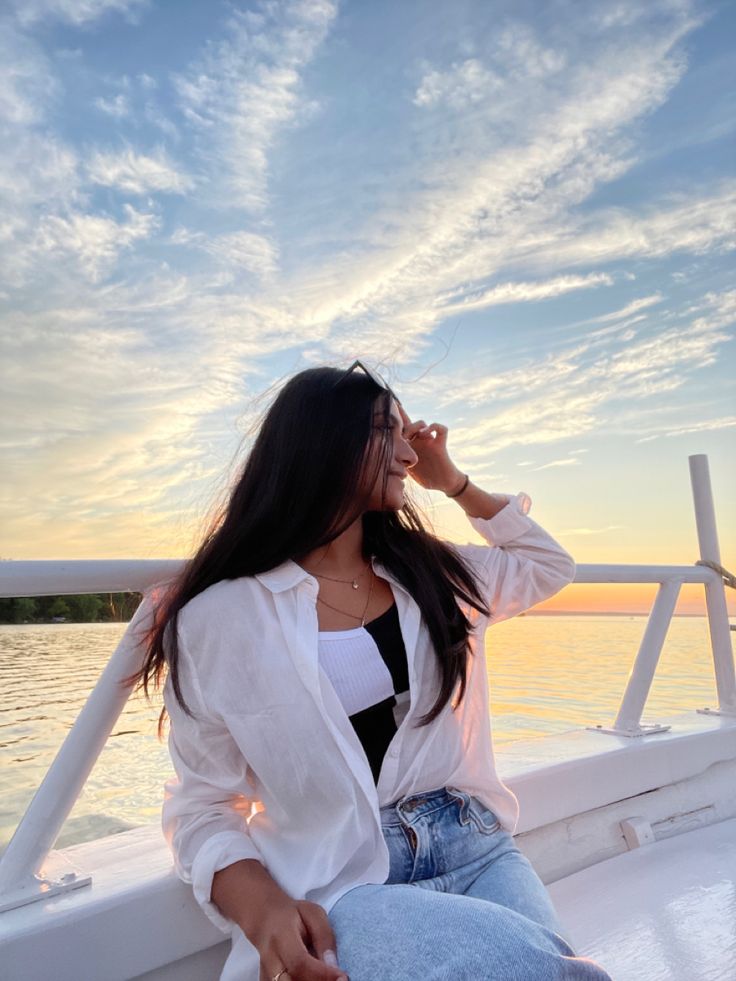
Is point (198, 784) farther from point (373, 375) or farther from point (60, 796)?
point (373, 375)

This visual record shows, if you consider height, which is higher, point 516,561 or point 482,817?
point 516,561

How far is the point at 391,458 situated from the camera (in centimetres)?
152

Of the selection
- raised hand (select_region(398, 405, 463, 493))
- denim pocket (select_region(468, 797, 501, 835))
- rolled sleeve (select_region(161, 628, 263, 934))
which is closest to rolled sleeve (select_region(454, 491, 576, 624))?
raised hand (select_region(398, 405, 463, 493))

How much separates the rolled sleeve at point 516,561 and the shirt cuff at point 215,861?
2.34ft

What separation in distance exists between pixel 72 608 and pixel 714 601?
7.31 ft

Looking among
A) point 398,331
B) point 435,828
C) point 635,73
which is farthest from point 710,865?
point 635,73

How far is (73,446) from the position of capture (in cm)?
595

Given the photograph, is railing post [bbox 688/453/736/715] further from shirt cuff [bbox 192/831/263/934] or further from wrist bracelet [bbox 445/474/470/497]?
shirt cuff [bbox 192/831/263/934]

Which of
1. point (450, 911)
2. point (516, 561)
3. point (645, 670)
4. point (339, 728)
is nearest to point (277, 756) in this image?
point (339, 728)

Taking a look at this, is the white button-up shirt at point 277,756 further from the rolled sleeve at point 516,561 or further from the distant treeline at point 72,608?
the rolled sleeve at point 516,561

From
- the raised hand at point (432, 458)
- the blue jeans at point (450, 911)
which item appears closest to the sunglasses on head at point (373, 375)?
the raised hand at point (432, 458)

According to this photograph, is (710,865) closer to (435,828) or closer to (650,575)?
(650,575)

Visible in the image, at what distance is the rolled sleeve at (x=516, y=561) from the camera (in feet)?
5.58

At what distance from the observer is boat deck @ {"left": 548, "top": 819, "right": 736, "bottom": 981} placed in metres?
1.63
